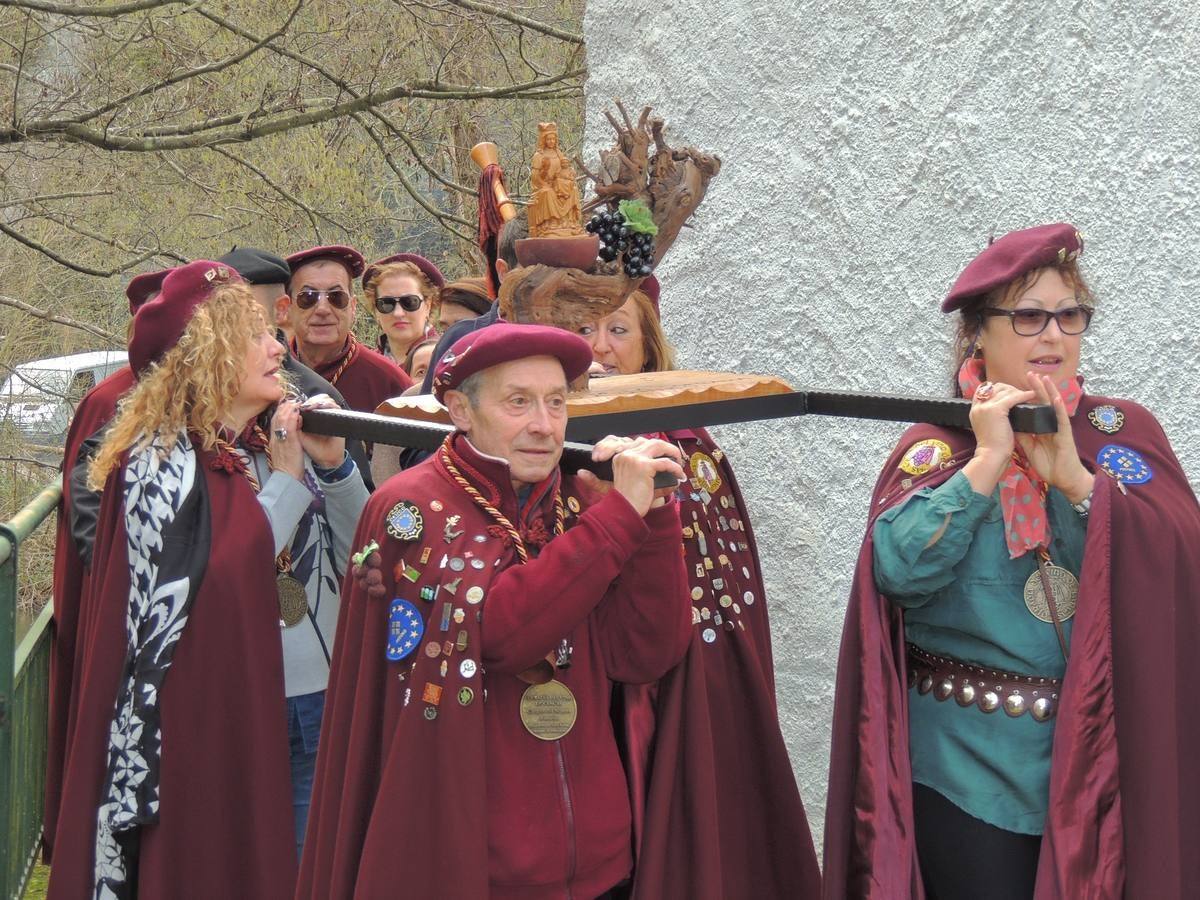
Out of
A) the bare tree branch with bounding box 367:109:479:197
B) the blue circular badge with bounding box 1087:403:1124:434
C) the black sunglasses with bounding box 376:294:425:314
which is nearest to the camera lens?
the blue circular badge with bounding box 1087:403:1124:434

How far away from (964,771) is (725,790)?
0.83m

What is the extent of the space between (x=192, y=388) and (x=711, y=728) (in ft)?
5.29

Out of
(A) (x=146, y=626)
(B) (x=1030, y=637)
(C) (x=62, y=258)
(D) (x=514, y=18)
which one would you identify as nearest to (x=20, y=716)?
(A) (x=146, y=626)

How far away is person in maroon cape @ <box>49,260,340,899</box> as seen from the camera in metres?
3.65

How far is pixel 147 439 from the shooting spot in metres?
3.72

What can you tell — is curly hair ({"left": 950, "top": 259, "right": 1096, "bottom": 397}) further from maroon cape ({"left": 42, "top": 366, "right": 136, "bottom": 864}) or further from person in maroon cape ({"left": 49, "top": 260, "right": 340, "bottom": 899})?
maroon cape ({"left": 42, "top": 366, "right": 136, "bottom": 864})

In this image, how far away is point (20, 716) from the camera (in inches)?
168

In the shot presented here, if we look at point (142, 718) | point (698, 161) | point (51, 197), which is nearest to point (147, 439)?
point (142, 718)

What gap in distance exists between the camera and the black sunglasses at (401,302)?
247 inches

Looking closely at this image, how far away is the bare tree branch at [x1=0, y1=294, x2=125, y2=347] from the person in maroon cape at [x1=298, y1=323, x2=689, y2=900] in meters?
5.15

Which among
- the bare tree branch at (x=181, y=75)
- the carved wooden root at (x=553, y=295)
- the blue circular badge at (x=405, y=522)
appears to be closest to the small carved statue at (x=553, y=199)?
the carved wooden root at (x=553, y=295)

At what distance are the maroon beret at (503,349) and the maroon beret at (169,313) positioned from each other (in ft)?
3.99

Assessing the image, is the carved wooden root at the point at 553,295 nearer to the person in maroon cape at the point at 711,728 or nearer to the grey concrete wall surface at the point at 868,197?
the person in maroon cape at the point at 711,728

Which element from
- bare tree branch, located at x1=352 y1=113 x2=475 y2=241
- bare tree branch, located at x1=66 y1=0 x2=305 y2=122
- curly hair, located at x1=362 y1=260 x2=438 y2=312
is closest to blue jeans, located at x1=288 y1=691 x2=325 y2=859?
curly hair, located at x1=362 y1=260 x2=438 y2=312
